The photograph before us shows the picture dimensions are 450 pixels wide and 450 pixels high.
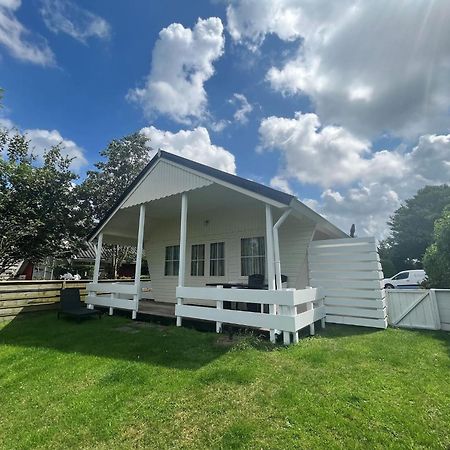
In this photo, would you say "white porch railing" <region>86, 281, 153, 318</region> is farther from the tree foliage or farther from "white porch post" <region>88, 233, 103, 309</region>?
the tree foliage

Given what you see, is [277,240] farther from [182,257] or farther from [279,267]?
[182,257]

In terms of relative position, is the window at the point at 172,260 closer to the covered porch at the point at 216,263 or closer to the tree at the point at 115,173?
the covered porch at the point at 216,263

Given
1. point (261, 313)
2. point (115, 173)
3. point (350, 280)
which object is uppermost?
point (115, 173)

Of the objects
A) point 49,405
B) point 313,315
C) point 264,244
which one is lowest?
point 49,405

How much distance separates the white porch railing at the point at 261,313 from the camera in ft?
16.1

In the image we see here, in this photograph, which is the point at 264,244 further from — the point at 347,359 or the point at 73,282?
the point at 73,282

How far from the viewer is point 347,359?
168 inches

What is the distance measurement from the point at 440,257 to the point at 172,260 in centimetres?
962

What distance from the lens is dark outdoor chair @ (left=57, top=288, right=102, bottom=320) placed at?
7.63 metres

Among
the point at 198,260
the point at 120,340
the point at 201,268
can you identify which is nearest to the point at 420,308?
the point at 201,268

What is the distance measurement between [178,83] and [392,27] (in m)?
6.18

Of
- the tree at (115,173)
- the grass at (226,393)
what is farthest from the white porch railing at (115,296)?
the tree at (115,173)

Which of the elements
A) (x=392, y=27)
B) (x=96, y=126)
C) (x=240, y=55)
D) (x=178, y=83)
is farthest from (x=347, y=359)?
(x=96, y=126)

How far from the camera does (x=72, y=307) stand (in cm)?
816
